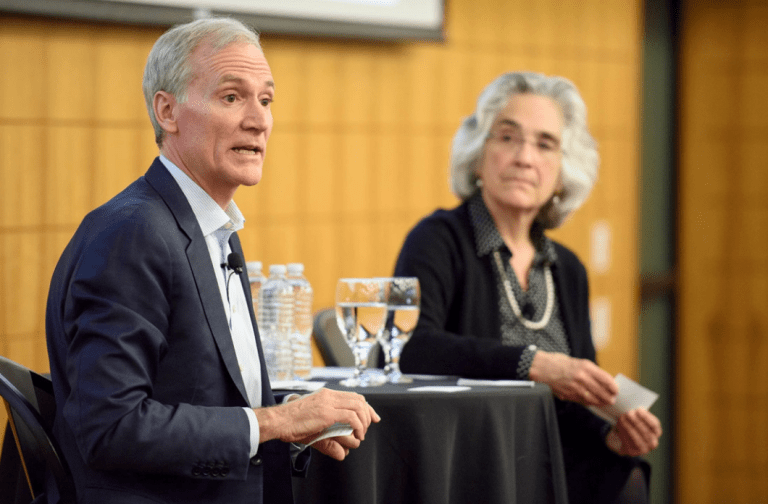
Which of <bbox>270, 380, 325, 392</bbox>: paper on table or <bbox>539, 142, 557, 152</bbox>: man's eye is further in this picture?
<bbox>539, 142, 557, 152</bbox>: man's eye

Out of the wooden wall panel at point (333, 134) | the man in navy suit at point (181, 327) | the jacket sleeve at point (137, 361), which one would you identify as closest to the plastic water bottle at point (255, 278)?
the man in navy suit at point (181, 327)

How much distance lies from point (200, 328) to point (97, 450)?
8.8 inches

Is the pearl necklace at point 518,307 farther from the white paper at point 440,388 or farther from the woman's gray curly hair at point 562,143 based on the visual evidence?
the white paper at point 440,388

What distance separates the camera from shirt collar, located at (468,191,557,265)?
2.27m

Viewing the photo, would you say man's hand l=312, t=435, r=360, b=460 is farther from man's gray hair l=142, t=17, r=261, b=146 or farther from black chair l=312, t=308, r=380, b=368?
black chair l=312, t=308, r=380, b=368

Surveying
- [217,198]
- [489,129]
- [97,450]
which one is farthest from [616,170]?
[97,450]

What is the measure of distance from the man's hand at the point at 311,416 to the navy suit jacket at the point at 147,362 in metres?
0.05

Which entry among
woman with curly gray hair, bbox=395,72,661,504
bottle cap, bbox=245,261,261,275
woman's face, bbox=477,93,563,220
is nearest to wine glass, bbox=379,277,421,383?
woman with curly gray hair, bbox=395,72,661,504

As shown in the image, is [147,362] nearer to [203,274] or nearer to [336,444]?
[203,274]

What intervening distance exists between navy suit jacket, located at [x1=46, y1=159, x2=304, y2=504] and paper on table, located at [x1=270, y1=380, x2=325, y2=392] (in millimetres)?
336

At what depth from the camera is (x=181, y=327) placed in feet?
4.03

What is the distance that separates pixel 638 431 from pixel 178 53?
1443mm

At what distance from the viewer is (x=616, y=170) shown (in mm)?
4699

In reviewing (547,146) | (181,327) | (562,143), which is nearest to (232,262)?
(181,327)
